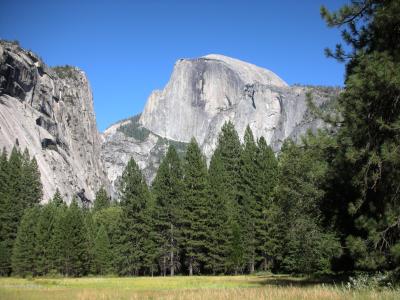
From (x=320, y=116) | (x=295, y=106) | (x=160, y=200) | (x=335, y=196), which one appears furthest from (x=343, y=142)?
A: (x=295, y=106)

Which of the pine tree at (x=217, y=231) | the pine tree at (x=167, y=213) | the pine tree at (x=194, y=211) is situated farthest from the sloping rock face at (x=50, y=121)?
the pine tree at (x=217, y=231)

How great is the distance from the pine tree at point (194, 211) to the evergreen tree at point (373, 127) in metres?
32.2

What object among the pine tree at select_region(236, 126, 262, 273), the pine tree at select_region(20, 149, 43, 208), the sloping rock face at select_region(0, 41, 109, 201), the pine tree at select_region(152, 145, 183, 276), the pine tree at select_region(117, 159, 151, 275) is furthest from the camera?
the sloping rock face at select_region(0, 41, 109, 201)

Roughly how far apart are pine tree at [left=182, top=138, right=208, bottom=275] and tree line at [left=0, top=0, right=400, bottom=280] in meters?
0.12

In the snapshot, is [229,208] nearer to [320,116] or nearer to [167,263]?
[167,263]

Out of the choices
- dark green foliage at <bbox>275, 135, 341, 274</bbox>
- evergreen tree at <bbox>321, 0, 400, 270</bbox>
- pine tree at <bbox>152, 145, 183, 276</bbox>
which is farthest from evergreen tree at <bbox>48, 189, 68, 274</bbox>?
evergreen tree at <bbox>321, 0, 400, 270</bbox>

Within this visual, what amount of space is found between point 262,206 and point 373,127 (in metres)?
37.6

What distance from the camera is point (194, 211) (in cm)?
4862

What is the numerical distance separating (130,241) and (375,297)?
1692 inches

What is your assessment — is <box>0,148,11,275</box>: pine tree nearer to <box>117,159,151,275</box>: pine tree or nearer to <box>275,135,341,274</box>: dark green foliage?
<box>117,159,151,275</box>: pine tree

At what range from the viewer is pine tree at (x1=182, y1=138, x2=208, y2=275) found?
4803 centimetres

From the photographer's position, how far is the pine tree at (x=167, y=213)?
5128 cm

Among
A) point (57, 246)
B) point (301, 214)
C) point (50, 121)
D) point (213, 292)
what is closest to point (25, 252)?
point (57, 246)

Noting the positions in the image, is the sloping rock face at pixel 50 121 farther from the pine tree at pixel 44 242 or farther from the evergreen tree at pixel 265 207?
the evergreen tree at pixel 265 207
